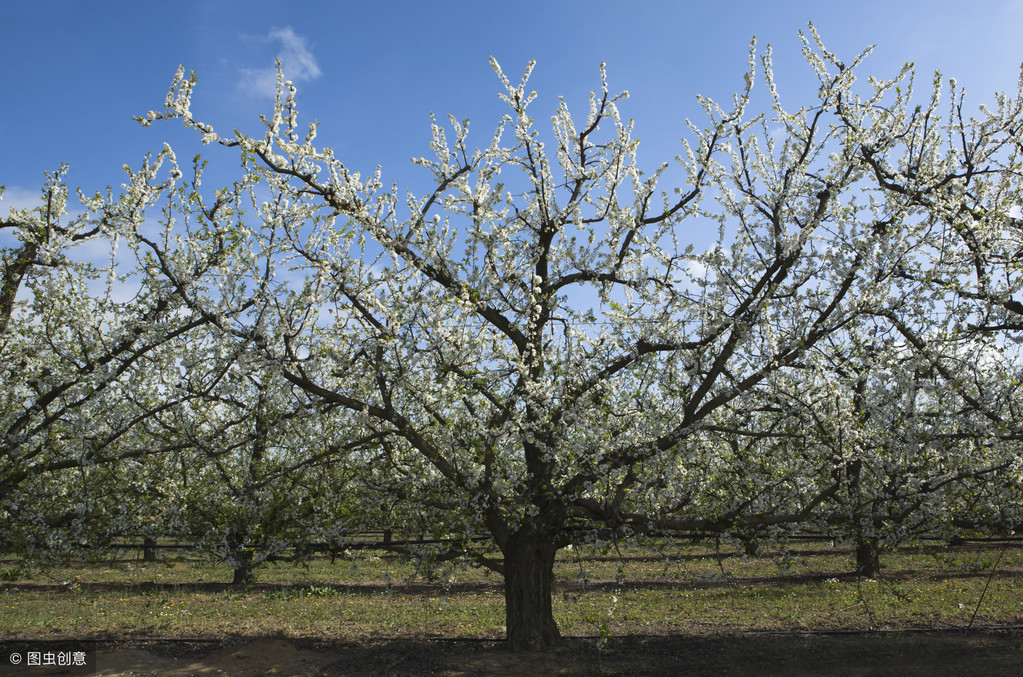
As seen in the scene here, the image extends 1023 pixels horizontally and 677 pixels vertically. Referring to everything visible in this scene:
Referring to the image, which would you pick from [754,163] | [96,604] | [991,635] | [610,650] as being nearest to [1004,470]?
[991,635]

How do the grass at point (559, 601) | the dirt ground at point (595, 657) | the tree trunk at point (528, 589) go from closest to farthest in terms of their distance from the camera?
the dirt ground at point (595, 657)
the tree trunk at point (528, 589)
the grass at point (559, 601)

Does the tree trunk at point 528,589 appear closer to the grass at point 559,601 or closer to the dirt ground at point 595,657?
the dirt ground at point 595,657

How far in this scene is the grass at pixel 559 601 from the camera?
32.5 feet

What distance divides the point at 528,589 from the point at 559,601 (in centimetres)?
465

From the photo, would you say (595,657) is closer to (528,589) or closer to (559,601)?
(528,589)

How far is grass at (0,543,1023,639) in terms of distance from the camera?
32.5 ft

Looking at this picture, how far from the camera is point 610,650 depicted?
8555 millimetres

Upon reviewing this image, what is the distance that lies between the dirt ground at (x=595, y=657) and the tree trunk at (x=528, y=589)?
9.4 inches

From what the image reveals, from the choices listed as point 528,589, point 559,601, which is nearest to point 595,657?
point 528,589

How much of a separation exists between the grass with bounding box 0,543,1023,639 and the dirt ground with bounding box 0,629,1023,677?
55 centimetres

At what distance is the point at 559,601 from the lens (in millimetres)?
12578

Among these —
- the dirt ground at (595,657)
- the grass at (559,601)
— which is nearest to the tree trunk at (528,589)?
the dirt ground at (595,657)

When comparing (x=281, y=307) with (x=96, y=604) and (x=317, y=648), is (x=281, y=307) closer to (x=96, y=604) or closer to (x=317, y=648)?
(x=317, y=648)

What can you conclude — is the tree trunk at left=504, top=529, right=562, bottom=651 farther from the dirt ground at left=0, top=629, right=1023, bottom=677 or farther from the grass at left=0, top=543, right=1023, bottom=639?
the grass at left=0, top=543, right=1023, bottom=639
